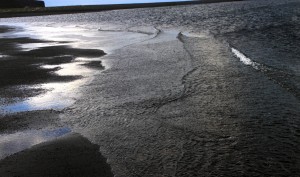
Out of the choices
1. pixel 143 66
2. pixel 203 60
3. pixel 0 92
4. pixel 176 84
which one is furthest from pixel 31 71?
pixel 203 60

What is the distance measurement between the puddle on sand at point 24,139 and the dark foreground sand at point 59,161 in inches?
7.9

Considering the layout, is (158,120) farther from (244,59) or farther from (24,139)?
(244,59)

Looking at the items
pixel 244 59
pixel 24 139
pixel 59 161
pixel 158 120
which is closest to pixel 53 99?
pixel 24 139

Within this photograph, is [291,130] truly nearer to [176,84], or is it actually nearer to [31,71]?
[176,84]

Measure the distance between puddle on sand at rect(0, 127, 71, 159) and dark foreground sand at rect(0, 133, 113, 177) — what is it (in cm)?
20

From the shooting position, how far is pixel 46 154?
5090 mm

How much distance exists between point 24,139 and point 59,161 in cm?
130

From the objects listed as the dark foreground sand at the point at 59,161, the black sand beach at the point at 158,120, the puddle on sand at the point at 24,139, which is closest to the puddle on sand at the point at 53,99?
the black sand beach at the point at 158,120

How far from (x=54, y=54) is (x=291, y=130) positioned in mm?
13192

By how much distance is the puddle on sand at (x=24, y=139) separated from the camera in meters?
5.36

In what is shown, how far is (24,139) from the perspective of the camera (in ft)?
18.9

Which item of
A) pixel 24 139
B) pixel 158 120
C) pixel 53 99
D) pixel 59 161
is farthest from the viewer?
pixel 53 99

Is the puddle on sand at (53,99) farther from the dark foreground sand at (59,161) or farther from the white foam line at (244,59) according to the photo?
the white foam line at (244,59)

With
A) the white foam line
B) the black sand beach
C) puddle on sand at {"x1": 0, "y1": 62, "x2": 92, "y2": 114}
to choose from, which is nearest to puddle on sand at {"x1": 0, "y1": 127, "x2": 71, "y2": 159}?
the black sand beach
